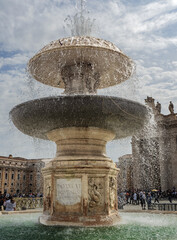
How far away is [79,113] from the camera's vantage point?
661 cm

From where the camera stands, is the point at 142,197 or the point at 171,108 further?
the point at 171,108

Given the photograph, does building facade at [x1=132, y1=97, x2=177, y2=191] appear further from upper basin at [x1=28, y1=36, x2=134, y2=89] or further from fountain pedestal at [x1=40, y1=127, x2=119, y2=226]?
fountain pedestal at [x1=40, y1=127, x2=119, y2=226]

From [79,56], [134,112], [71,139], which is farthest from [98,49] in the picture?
[71,139]

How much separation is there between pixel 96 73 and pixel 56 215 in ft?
14.1

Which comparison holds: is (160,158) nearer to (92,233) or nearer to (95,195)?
(95,195)

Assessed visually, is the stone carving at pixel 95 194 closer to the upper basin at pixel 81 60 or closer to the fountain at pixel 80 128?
the fountain at pixel 80 128

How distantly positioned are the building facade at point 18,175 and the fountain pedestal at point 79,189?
208ft

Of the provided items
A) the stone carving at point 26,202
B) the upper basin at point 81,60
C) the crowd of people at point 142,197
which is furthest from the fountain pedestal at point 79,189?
the crowd of people at point 142,197

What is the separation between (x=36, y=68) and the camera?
28.3 ft

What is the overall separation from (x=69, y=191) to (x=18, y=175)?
235ft

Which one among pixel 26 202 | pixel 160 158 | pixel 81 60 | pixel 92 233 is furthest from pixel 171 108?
pixel 92 233

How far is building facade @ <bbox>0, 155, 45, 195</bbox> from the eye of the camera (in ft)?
230

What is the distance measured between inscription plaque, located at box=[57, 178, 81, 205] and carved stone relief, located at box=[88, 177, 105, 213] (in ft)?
0.88

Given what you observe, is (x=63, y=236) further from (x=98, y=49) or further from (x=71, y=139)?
(x=98, y=49)
